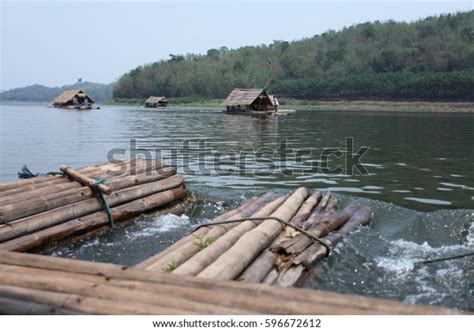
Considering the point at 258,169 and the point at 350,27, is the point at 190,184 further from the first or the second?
the point at 350,27

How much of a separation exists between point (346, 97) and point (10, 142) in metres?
83.3

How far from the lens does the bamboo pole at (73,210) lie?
8.30m

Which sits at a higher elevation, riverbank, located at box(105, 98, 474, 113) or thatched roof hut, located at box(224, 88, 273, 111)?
thatched roof hut, located at box(224, 88, 273, 111)

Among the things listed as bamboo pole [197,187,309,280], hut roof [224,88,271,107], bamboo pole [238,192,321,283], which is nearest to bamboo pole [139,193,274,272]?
bamboo pole [197,187,309,280]

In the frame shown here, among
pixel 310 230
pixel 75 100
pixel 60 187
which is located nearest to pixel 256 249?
pixel 310 230

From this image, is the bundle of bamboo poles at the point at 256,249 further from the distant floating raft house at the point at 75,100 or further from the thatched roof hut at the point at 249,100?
the distant floating raft house at the point at 75,100

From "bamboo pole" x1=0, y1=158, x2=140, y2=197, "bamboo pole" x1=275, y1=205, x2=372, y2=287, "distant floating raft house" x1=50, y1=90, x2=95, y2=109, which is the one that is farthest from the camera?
"distant floating raft house" x1=50, y1=90, x2=95, y2=109

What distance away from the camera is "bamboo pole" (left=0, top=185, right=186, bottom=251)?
27.1 ft

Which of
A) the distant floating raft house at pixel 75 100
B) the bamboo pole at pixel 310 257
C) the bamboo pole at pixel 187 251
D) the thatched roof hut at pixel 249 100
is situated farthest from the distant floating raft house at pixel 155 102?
the bamboo pole at pixel 187 251

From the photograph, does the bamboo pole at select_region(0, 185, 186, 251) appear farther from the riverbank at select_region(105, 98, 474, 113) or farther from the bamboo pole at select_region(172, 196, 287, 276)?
the riverbank at select_region(105, 98, 474, 113)

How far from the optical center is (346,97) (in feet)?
332

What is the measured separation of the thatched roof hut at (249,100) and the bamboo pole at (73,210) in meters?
47.3

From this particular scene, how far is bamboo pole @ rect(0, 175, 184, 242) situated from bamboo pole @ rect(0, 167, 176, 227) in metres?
0.10

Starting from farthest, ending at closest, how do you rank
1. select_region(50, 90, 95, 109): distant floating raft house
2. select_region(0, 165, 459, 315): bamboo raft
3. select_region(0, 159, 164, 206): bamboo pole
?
select_region(50, 90, 95, 109): distant floating raft house → select_region(0, 159, 164, 206): bamboo pole → select_region(0, 165, 459, 315): bamboo raft
